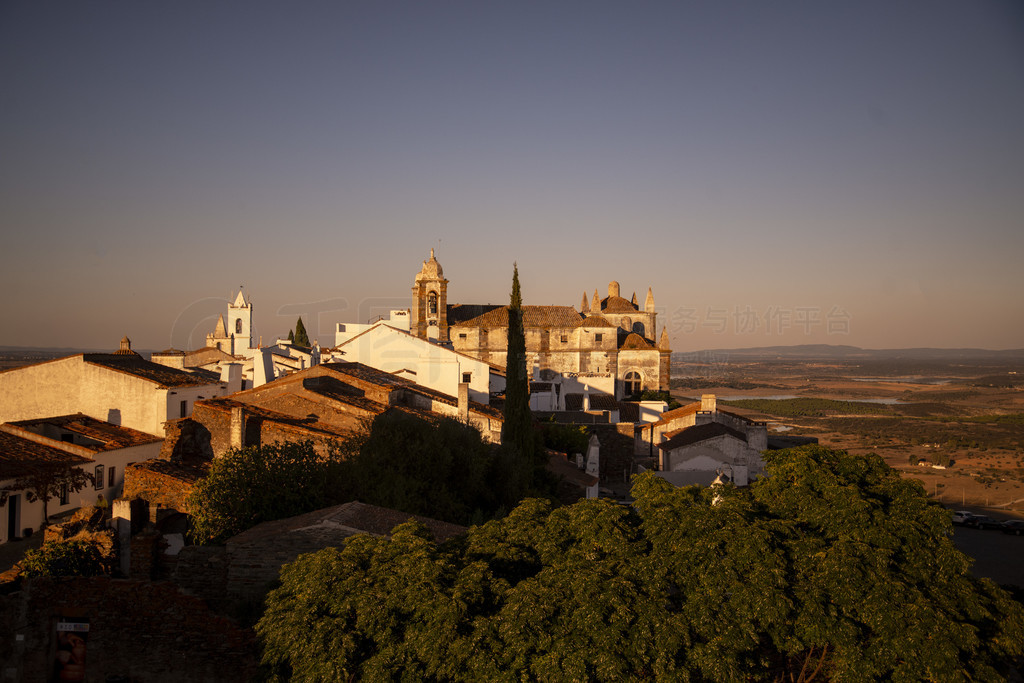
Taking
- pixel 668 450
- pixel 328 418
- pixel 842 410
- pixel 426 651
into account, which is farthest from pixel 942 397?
pixel 426 651

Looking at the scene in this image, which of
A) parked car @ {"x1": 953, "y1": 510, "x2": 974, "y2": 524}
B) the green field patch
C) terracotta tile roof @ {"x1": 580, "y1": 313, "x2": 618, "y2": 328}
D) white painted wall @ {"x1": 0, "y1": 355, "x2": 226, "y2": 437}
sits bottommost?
the green field patch

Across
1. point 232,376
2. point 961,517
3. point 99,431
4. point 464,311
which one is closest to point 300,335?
point 464,311

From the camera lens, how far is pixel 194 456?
2062 centimetres

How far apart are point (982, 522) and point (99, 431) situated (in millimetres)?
37429

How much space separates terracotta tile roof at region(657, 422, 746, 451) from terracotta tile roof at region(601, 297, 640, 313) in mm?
39644

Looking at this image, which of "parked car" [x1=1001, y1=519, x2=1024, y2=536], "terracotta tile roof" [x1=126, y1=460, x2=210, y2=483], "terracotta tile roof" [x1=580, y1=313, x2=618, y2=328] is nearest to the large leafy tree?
"terracotta tile roof" [x1=126, y1=460, x2=210, y2=483]

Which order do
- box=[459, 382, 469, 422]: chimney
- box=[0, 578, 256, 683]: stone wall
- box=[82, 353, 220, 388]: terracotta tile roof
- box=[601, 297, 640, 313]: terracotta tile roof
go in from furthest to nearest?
1. box=[601, 297, 640, 313]: terracotta tile roof
2. box=[459, 382, 469, 422]: chimney
3. box=[82, 353, 220, 388]: terracotta tile roof
4. box=[0, 578, 256, 683]: stone wall

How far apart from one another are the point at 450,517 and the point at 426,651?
8919mm

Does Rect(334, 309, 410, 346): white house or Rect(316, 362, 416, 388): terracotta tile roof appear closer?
Rect(316, 362, 416, 388): terracotta tile roof

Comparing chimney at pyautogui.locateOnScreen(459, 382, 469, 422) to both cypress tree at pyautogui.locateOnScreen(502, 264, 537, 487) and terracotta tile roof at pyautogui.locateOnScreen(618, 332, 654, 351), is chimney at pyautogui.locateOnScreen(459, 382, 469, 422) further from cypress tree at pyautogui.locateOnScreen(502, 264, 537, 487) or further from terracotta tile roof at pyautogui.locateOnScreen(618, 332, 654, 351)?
terracotta tile roof at pyautogui.locateOnScreen(618, 332, 654, 351)

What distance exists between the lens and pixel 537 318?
217 feet

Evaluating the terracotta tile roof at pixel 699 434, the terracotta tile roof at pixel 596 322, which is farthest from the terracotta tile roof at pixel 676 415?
the terracotta tile roof at pixel 596 322

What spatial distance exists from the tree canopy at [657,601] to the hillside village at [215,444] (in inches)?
86.7

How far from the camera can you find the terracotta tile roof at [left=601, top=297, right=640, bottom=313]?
71.9m
